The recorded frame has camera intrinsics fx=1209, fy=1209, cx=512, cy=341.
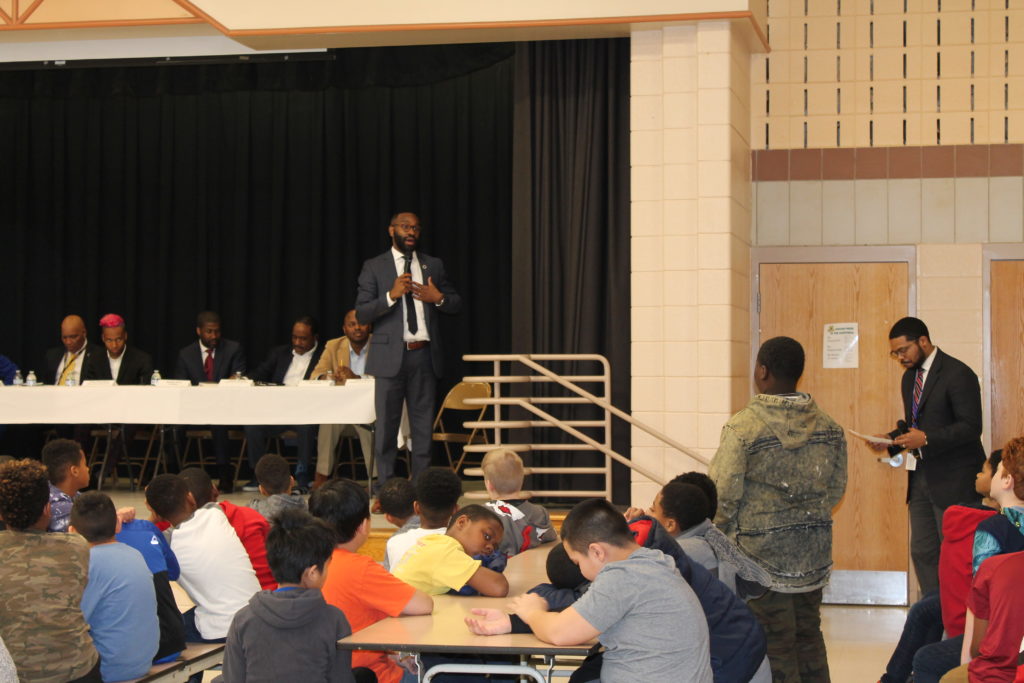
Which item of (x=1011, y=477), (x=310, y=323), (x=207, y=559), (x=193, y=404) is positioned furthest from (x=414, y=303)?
(x=1011, y=477)

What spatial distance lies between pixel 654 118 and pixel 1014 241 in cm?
235

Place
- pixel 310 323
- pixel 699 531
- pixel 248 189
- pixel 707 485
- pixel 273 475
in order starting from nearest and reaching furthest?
pixel 699 531 → pixel 707 485 → pixel 273 475 → pixel 310 323 → pixel 248 189

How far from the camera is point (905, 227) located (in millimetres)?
7578

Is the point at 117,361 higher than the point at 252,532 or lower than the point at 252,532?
higher

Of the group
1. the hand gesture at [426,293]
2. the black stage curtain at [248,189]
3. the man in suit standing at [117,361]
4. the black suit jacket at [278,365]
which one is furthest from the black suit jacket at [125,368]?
the hand gesture at [426,293]

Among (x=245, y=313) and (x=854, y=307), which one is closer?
(x=854, y=307)

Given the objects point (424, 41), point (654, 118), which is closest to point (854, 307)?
point (654, 118)

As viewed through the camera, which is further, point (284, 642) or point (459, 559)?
point (459, 559)

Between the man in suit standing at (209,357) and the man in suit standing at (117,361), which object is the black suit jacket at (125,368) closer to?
the man in suit standing at (117,361)

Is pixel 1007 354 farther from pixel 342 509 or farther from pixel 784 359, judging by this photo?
pixel 342 509

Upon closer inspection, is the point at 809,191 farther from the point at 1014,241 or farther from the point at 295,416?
the point at 295,416

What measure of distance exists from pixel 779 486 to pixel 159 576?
2.14m

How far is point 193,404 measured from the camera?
7668mm

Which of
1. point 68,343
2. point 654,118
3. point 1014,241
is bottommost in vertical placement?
point 68,343
